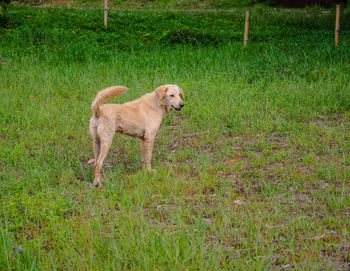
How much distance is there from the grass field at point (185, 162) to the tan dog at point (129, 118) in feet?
1.13

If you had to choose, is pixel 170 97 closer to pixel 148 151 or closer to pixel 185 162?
pixel 148 151

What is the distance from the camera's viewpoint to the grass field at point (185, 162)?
363 centimetres

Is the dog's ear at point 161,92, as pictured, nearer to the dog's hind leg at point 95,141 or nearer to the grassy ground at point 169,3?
the dog's hind leg at point 95,141

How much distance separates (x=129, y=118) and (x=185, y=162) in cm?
115

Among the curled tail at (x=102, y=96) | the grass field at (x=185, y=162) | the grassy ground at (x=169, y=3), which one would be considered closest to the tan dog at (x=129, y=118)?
the curled tail at (x=102, y=96)

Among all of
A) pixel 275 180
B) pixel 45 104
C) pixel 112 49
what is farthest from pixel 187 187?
pixel 112 49

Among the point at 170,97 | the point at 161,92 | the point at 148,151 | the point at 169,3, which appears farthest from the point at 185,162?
the point at 169,3

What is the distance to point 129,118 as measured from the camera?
6.08m

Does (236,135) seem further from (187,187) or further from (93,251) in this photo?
(93,251)

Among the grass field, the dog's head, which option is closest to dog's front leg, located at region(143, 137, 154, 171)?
the grass field

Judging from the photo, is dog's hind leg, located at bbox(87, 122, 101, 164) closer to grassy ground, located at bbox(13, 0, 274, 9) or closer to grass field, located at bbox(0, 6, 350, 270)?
grass field, located at bbox(0, 6, 350, 270)

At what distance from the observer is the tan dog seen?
575 centimetres

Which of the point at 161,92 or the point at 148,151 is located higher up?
the point at 161,92

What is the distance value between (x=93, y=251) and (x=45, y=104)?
5.92 m
